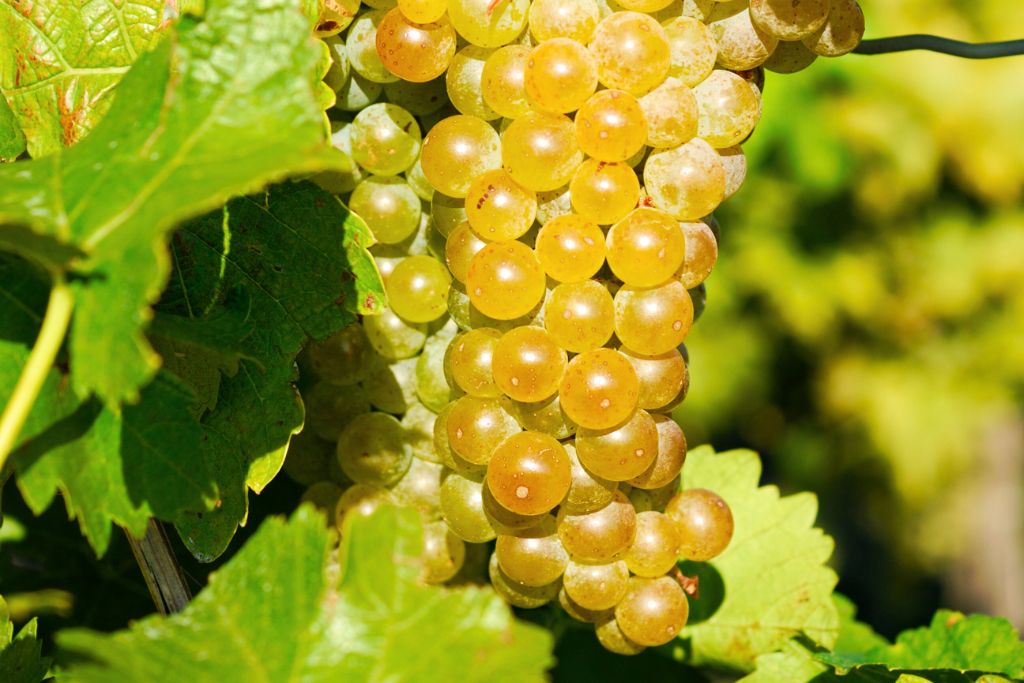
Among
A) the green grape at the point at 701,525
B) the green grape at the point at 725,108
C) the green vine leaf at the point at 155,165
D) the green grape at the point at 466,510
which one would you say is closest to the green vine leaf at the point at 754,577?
the green grape at the point at 701,525

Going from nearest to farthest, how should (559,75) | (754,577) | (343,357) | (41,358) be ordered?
(41,358) → (559,75) → (343,357) → (754,577)

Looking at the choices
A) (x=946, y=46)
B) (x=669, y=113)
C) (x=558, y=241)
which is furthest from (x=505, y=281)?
(x=946, y=46)

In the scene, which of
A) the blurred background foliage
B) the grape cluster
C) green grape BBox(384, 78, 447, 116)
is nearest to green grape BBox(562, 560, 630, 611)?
the grape cluster

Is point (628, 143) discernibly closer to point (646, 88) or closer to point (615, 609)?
point (646, 88)

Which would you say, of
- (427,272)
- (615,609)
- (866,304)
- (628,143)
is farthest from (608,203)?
(866,304)

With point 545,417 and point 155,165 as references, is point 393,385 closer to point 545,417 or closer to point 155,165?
point 545,417

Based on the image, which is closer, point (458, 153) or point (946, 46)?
point (458, 153)
